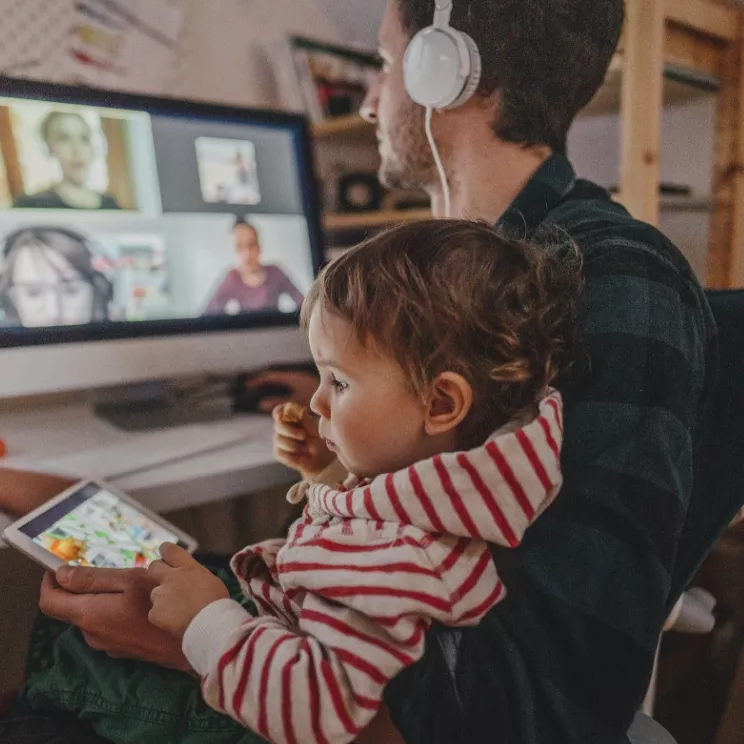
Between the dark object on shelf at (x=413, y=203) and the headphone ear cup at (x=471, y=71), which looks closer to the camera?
the headphone ear cup at (x=471, y=71)

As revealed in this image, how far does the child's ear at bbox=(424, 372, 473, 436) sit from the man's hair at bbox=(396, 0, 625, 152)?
43 cm

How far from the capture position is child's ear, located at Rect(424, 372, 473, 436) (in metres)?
0.52

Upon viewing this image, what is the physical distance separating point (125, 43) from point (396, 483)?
1258 mm

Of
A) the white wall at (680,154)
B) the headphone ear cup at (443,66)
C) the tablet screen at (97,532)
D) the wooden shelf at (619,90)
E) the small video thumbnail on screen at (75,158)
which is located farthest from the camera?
the white wall at (680,154)

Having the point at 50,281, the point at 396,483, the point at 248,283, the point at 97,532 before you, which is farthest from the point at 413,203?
the point at 396,483

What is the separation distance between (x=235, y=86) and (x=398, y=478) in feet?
4.34

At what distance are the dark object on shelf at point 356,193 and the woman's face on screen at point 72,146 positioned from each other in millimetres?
854

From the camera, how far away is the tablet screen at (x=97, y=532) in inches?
26.5

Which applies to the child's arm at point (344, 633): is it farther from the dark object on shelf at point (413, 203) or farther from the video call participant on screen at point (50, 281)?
the dark object on shelf at point (413, 203)

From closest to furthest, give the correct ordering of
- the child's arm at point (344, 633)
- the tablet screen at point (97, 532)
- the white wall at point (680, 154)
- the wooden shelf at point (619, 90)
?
the child's arm at point (344, 633), the tablet screen at point (97, 532), the wooden shelf at point (619, 90), the white wall at point (680, 154)

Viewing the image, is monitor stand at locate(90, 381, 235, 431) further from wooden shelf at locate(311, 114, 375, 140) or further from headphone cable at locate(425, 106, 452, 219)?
wooden shelf at locate(311, 114, 375, 140)

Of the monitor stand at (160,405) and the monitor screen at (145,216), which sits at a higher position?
the monitor screen at (145,216)

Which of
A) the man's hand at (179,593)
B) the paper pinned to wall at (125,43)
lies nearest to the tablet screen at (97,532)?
the man's hand at (179,593)

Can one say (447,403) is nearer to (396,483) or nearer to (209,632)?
(396,483)
